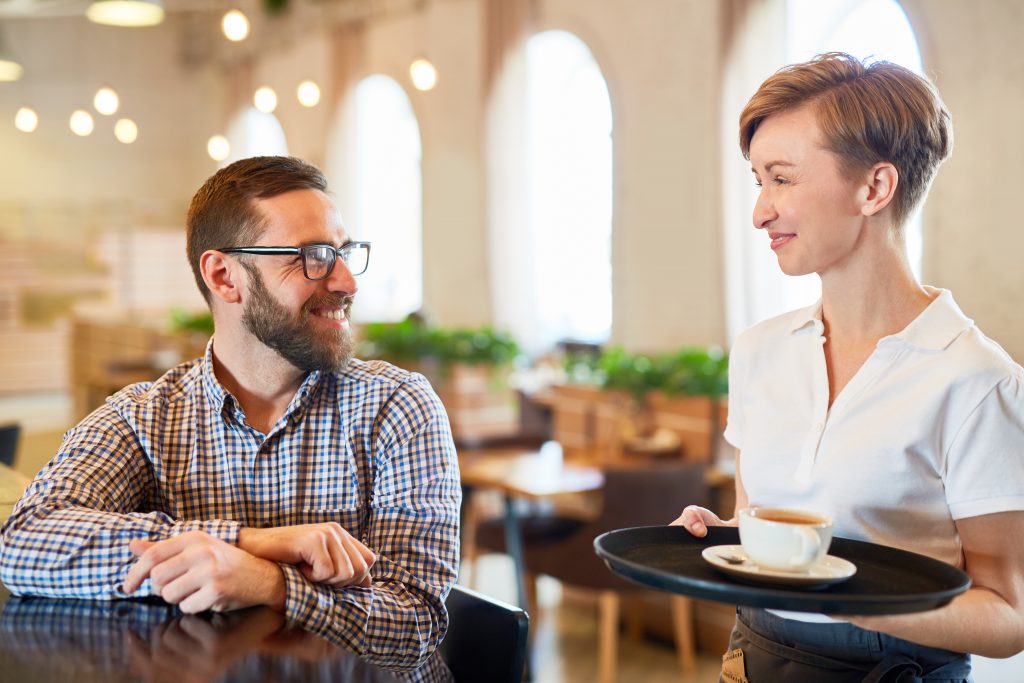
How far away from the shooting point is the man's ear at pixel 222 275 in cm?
202

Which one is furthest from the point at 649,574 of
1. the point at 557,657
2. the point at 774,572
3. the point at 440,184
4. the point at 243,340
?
the point at 440,184

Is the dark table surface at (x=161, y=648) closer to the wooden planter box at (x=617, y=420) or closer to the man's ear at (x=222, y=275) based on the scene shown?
the man's ear at (x=222, y=275)

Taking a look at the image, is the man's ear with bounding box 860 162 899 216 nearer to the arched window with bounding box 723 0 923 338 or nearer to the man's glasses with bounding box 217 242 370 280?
the man's glasses with bounding box 217 242 370 280

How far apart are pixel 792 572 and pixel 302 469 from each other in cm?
99

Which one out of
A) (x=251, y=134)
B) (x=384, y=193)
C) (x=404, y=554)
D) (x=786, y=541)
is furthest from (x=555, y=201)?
(x=786, y=541)

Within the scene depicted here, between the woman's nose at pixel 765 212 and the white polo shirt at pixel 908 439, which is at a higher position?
the woman's nose at pixel 765 212

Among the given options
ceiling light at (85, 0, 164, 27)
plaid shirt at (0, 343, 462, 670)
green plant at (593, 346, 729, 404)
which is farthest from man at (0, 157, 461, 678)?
ceiling light at (85, 0, 164, 27)

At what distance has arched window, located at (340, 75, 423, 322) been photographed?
1234cm

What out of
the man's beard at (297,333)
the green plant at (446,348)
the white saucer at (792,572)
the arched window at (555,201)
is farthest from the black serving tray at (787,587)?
the arched window at (555,201)

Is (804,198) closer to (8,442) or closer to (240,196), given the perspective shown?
(240,196)

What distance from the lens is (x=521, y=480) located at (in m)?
4.95

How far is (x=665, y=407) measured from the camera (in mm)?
5355

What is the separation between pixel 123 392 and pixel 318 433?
379 mm

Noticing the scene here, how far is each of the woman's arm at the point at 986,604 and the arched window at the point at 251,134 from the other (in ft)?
46.9
